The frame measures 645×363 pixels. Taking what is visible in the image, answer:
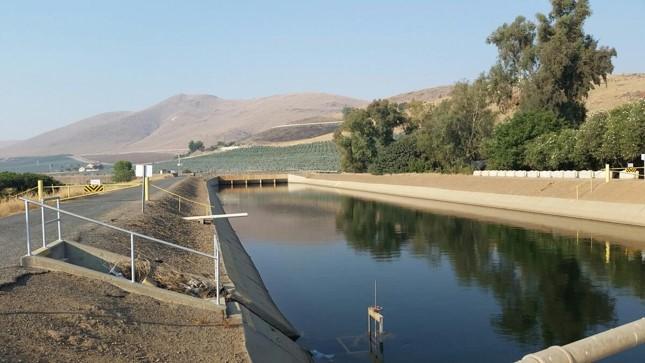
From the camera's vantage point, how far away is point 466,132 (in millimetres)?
86125

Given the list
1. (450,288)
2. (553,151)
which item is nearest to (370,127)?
(553,151)

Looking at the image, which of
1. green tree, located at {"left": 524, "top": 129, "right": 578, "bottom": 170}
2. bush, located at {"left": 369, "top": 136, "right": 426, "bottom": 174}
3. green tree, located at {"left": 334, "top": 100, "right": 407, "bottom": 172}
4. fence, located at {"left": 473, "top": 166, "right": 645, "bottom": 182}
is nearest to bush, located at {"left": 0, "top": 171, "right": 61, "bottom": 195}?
fence, located at {"left": 473, "top": 166, "right": 645, "bottom": 182}

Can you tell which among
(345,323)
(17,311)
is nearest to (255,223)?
(345,323)

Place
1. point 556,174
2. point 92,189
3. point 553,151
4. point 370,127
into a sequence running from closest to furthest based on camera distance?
1. point 92,189
2. point 556,174
3. point 553,151
4. point 370,127

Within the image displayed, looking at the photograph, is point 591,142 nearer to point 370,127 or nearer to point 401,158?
point 401,158

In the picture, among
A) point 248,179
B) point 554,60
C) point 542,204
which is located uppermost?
point 554,60

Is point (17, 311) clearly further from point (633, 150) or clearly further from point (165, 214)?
point (633, 150)

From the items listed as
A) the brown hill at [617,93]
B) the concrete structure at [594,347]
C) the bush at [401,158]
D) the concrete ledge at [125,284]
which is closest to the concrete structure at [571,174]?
the bush at [401,158]

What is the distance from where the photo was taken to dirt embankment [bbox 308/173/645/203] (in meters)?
45.2

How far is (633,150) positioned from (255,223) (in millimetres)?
36293

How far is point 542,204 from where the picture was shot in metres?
52.2

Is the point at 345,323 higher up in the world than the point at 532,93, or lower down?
lower down

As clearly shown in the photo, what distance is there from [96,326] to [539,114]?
71.5 meters

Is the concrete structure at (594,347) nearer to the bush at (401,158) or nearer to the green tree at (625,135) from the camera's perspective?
the green tree at (625,135)
